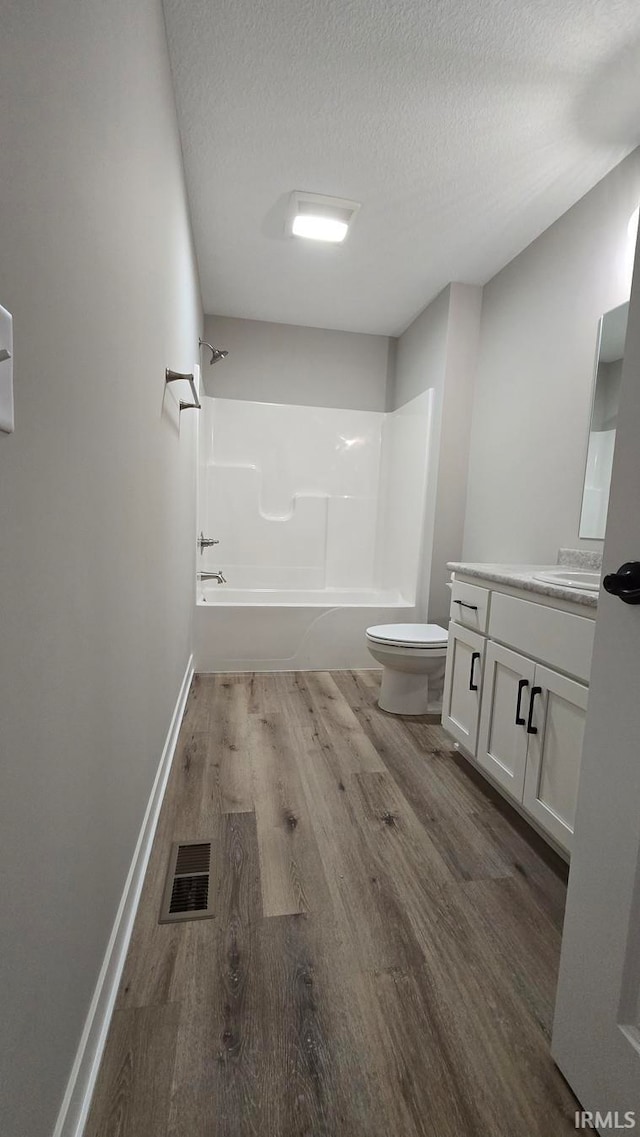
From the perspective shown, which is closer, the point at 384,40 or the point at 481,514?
the point at 384,40

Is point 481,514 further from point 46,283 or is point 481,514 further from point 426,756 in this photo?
point 46,283

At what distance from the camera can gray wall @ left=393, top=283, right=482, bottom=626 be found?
2.96 m

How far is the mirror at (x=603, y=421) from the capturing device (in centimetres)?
196

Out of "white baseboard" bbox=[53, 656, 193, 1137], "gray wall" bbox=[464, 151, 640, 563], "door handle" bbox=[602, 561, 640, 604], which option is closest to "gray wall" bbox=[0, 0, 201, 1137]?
"white baseboard" bbox=[53, 656, 193, 1137]

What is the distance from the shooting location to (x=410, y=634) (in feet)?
8.82

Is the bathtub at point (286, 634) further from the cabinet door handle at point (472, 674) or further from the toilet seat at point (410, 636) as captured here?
the cabinet door handle at point (472, 674)

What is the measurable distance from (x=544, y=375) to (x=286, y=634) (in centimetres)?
205

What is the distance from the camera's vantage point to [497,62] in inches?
61.4

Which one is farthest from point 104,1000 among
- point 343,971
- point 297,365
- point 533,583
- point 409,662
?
point 297,365

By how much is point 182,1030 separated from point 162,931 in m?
0.27

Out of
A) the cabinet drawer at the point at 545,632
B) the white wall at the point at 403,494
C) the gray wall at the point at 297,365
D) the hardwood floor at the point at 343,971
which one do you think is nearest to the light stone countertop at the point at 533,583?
the cabinet drawer at the point at 545,632

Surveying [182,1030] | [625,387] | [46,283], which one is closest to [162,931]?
[182,1030]

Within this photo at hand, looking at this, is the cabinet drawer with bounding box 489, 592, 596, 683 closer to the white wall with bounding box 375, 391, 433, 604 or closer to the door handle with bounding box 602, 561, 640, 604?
the door handle with bounding box 602, 561, 640, 604

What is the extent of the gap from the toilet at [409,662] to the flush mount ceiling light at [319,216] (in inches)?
78.9
